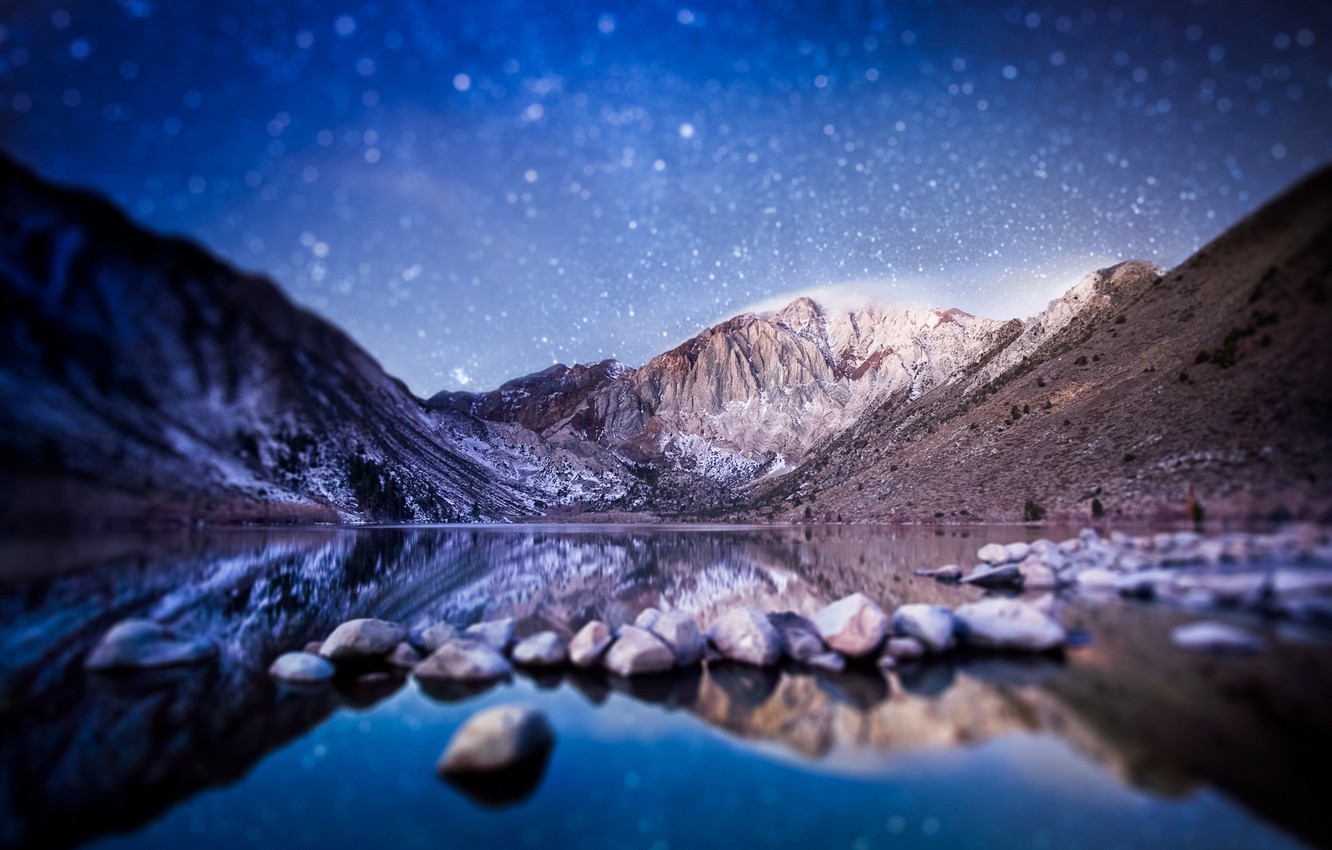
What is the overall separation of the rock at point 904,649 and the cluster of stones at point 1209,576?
3.71m

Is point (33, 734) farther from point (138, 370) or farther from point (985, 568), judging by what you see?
point (985, 568)

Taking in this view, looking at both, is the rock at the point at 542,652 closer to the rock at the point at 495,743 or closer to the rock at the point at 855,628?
the rock at the point at 495,743

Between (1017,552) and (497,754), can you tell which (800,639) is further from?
(1017,552)

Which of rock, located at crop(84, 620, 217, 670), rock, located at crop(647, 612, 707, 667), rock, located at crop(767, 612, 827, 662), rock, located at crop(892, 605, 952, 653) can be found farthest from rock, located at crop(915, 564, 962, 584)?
rock, located at crop(84, 620, 217, 670)

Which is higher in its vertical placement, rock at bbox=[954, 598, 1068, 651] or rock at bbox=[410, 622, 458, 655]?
rock at bbox=[954, 598, 1068, 651]

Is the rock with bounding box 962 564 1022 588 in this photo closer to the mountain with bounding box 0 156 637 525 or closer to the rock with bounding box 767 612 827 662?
the rock with bounding box 767 612 827 662

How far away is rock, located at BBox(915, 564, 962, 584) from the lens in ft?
67.7

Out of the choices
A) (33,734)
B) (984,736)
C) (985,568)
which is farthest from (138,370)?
(985,568)

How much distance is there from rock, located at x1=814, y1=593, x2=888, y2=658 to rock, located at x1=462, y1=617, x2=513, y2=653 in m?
6.11

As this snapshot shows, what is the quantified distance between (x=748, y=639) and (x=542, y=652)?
12.3 feet

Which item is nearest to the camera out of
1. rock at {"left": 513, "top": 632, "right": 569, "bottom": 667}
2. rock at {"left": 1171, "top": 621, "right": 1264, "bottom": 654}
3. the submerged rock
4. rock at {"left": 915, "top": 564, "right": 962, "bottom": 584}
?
the submerged rock

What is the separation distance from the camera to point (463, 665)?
10391 mm

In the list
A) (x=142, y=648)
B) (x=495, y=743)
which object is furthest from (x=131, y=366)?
(x=495, y=743)

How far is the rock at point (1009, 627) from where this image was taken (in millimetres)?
10750
